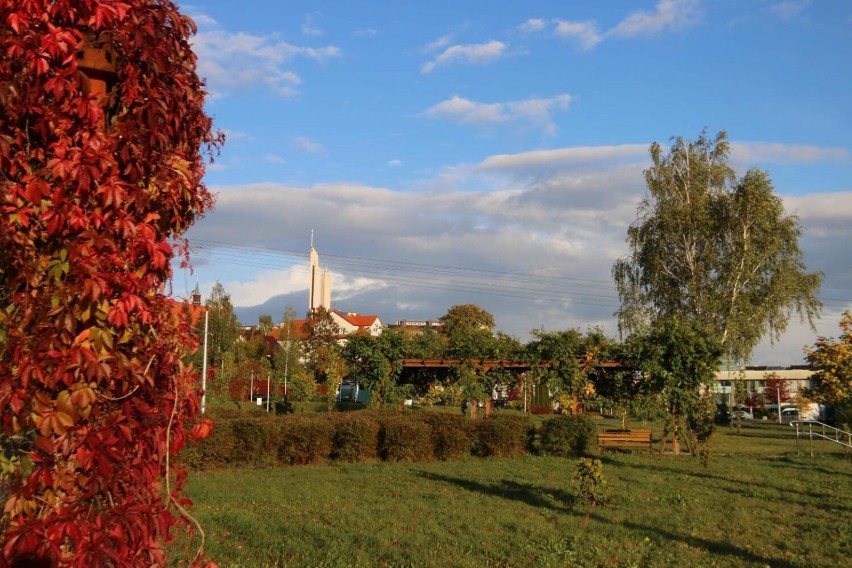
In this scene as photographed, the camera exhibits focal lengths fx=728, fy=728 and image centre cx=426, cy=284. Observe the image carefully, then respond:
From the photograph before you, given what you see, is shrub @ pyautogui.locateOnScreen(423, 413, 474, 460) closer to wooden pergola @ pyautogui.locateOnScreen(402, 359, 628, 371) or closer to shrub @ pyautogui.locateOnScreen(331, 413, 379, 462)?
shrub @ pyautogui.locateOnScreen(331, 413, 379, 462)

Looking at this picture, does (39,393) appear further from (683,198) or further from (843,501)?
(683,198)

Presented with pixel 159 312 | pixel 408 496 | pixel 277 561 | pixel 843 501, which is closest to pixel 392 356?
pixel 408 496

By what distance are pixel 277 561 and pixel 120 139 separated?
5.53 m

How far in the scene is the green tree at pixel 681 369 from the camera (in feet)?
64.8

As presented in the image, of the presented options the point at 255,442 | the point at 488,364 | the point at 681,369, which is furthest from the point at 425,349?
the point at 255,442

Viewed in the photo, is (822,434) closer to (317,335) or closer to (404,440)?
(404,440)

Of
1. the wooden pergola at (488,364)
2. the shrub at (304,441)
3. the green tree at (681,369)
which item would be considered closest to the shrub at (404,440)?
the shrub at (304,441)

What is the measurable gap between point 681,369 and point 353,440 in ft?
30.9

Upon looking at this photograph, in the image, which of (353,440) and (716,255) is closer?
(353,440)

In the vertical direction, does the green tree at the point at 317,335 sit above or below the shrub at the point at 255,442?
above

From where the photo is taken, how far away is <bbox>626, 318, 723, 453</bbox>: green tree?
19750mm

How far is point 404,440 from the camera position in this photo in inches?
672

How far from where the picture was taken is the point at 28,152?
2326 millimetres

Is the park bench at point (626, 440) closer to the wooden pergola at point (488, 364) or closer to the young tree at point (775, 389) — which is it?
the wooden pergola at point (488, 364)
